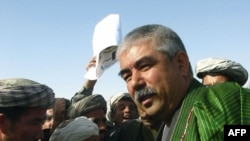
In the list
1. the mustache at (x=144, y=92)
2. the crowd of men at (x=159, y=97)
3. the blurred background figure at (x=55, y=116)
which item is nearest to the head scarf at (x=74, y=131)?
the crowd of men at (x=159, y=97)

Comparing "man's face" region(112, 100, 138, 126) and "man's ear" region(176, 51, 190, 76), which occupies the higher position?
"man's ear" region(176, 51, 190, 76)

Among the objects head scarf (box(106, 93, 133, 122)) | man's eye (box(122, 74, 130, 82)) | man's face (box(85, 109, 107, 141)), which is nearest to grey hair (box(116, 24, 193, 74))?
man's eye (box(122, 74, 130, 82))

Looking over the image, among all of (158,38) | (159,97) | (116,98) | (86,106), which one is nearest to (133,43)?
(158,38)

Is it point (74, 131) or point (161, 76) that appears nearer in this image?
point (161, 76)

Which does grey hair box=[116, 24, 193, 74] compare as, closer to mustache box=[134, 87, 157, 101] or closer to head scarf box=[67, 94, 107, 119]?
mustache box=[134, 87, 157, 101]

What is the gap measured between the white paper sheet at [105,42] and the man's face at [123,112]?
6.56ft

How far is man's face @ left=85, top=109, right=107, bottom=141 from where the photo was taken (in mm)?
5043

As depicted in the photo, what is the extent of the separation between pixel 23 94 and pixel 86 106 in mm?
2090

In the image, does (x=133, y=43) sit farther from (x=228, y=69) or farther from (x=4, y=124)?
(x=228, y=69)

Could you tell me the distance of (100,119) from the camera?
5.13m

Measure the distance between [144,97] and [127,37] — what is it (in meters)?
0.54

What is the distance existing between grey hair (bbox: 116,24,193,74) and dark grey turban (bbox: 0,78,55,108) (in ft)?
3.27

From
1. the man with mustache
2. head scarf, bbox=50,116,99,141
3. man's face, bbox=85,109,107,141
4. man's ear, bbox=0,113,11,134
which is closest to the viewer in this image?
the man with mustache

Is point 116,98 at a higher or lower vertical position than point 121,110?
higher
